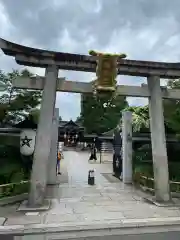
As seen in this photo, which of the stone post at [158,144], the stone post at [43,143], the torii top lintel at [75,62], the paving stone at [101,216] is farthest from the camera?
the stone post at [158,144]

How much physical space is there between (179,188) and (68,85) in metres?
7.16

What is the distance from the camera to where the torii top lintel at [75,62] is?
9.57 metres

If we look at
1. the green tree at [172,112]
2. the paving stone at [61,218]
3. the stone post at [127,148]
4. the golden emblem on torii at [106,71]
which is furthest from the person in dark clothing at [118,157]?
the paving stone at [61,218]

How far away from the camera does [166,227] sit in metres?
7.08

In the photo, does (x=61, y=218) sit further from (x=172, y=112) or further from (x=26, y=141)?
(x=172, y=112)

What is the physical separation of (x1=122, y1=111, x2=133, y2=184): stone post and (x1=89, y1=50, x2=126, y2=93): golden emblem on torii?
4.73 m

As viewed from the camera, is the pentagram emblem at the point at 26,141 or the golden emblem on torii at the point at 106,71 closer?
the golden emblem on torii at the point at 106,71

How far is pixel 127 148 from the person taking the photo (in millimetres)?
14203

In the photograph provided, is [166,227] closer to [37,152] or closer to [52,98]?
[37,152]

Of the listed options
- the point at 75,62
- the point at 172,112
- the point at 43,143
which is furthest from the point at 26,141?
the point at 172,112

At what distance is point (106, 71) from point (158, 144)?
4.06 meters

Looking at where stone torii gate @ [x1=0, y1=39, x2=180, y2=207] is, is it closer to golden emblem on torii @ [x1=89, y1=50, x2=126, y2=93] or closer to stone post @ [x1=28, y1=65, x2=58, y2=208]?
stone post @ [x1=28, y1=65, x2=58, y2=208]

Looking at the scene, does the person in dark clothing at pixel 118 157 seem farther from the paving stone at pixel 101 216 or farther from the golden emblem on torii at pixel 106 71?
the paving stone at pixel 101 216

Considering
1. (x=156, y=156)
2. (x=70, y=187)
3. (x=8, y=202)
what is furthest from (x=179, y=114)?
(x=8, y=202)
